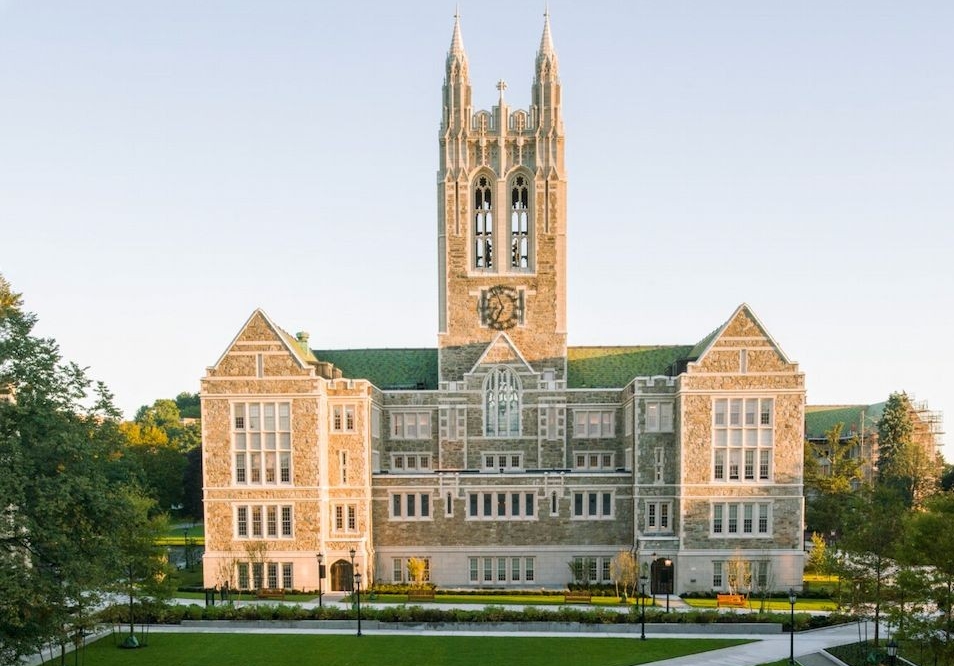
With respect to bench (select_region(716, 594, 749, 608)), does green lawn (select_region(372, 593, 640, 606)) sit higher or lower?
lower

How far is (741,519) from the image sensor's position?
50688 mm

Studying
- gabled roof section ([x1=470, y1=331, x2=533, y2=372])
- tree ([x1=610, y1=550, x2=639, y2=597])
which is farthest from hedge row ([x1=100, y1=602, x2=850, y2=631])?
gabled roof section ([x1=470, y1=331, x2=533, y2=372])

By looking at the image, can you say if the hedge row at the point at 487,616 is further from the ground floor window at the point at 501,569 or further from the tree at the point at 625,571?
the ground floor window at the point at 501,569

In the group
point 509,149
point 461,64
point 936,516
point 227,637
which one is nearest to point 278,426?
point 227,637

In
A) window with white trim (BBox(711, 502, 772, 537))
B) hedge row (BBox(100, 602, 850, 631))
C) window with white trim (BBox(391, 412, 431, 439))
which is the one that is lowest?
hedge row (BBox(100, 602, 850, 631))

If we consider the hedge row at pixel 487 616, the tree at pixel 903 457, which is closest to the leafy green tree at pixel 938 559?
the hedge row at pixel 487 616

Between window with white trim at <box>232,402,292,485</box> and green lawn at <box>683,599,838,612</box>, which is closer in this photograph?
green lawn at <box>683,599,838,612</box>

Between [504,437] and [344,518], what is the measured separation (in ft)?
41.8

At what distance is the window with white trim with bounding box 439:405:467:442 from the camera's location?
187 ft

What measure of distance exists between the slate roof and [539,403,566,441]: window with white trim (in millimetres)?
3586

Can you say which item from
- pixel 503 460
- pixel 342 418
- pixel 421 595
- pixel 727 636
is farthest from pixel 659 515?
pixel 342 418

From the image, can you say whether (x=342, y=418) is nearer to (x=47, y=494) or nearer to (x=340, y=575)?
(x=340, y=575)

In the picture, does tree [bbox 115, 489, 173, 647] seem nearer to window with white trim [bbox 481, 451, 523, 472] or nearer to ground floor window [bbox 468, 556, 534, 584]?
ground floor window [bbox 468, 556, 534, 584]

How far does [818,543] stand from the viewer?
56.9 m
